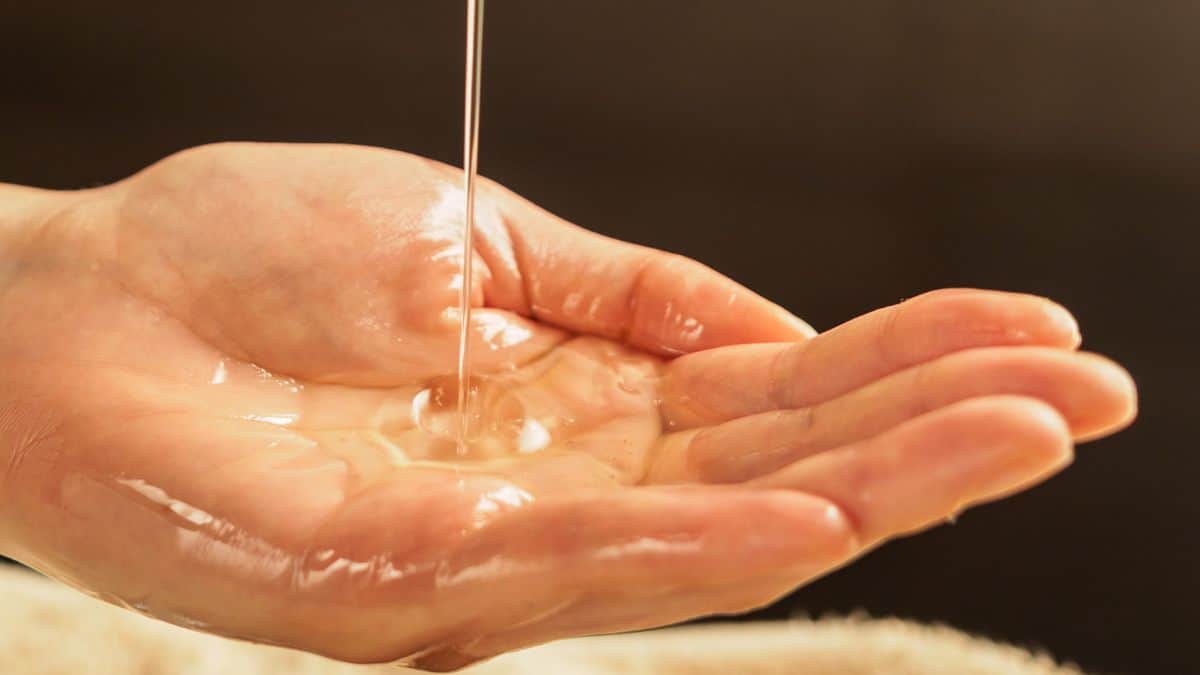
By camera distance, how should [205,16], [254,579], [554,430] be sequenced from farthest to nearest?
[205,16] → [554,430] → [254,579]

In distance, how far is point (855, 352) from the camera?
2.32ft

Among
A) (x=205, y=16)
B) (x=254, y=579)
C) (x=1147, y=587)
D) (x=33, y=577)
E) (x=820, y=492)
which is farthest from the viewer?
(x=205, y=16)

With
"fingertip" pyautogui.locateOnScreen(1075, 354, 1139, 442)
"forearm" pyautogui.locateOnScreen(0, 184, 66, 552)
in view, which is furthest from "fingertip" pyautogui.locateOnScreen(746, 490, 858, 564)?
"forearm" pyautogui.locateOnScreen(0, 184, 66, 552)

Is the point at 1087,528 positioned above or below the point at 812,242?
below

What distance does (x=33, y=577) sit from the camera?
1204mm

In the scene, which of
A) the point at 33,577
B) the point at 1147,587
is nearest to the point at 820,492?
the point at 33,577

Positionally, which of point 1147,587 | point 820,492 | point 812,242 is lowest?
point 1147,587

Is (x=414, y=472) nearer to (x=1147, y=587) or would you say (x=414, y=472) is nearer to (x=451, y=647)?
(x=451, y=647)

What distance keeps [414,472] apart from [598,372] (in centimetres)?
20

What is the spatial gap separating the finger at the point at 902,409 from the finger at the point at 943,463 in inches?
0.9

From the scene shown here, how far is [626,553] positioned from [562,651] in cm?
58

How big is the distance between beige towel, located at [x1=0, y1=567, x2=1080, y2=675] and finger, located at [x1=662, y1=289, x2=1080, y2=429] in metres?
0.35

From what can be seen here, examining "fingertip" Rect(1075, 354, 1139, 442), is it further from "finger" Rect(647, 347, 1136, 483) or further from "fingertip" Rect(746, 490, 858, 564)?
"fingertip" Rect(746, 490, 858, 564)

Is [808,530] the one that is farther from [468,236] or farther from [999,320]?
[468,236]
